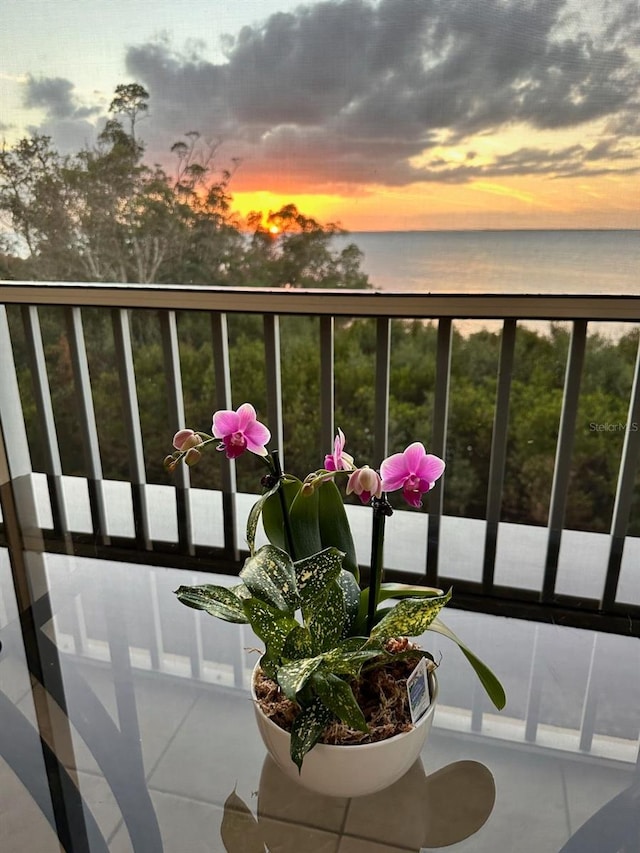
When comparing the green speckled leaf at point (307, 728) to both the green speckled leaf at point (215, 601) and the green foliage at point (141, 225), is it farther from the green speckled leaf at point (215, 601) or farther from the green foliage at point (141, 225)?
the green foliage at point (141, 225)

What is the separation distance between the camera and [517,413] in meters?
4.80

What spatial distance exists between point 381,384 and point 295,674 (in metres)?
1.37

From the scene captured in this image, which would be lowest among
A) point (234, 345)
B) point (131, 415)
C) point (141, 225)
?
point (234, 345)

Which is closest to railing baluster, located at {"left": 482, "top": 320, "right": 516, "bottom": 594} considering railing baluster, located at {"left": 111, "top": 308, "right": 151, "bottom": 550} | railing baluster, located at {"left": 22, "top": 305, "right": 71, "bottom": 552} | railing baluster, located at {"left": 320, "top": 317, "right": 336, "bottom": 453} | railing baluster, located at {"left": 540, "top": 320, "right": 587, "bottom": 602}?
railing baluster, located at {"left": 540, "top": 320, "right": 587, "bottom": 602}

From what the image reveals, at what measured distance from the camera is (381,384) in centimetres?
198

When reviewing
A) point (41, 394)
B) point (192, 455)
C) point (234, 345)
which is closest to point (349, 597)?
point (192, 455)

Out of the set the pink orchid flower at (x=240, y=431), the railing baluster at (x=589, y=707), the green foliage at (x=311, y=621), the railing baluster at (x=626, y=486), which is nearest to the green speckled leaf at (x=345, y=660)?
the green foliage at (x=311, y=621)

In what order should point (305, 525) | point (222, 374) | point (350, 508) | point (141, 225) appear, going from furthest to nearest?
point (141, 225), point (222, 374), point (350, 508), point (305, 525)

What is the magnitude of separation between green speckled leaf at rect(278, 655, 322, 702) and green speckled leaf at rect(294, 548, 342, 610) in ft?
0.26

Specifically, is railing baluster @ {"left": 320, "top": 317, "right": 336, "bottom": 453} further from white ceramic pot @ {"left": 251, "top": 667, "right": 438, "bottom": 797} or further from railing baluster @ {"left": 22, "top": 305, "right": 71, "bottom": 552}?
white ceramic pot @ {"left": 251, "top": 667, "right": 438, "bottom": 797}

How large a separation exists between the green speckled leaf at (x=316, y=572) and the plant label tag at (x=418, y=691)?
6.0 inches

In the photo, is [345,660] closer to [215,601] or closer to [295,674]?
[295,674]

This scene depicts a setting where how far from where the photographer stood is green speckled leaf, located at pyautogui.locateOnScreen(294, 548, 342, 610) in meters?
0.78

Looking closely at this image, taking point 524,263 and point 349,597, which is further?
point 524,263
